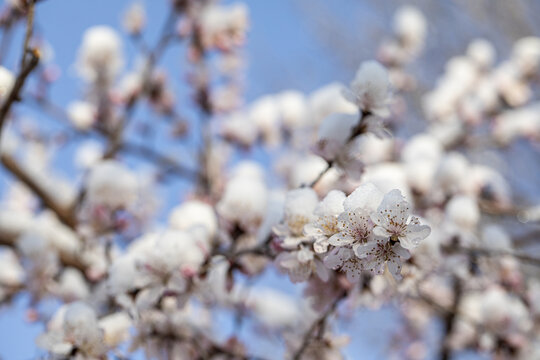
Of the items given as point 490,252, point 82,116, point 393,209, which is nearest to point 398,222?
point 393,209

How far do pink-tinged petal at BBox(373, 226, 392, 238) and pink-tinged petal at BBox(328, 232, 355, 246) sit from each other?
42 millimetres

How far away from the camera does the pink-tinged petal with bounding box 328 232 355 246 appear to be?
2.16ft

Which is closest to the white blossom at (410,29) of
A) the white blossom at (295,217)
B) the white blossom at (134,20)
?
the white blossom at (134,20)

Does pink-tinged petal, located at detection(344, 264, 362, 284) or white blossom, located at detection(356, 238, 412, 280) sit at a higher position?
white blossom, located at detection(356, 238, 412, 280)

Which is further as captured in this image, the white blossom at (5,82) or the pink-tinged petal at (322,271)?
the white blossom at (5,82)

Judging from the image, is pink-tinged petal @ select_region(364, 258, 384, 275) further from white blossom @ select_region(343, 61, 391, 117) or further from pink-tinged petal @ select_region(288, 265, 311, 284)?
white blossom @ select_region(343, 61, 391, 117)

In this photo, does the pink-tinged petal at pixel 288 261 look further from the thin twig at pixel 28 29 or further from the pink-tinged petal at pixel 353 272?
the thin twig at pixel 28 29

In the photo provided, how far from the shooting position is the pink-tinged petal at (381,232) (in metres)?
0.63

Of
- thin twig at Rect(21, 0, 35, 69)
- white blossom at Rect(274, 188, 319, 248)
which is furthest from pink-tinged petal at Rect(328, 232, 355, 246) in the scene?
thin twig at Rect(21, 0, 35, 69)

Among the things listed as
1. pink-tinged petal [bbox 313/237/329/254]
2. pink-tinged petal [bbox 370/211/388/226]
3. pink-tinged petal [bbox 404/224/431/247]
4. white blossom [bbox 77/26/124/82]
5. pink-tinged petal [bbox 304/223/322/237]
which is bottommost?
pink-tinged petal [bbox 313/237/329/254]

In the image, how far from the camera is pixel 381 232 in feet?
2.06

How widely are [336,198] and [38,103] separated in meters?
2.29

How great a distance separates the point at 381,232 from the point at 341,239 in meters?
0.06

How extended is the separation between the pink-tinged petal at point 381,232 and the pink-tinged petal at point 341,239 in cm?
4
